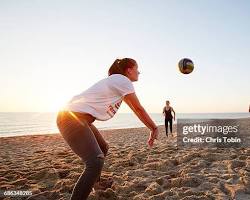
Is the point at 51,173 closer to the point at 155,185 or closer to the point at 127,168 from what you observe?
the point at 127,168

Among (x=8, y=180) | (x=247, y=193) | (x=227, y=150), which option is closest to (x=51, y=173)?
(x=8, y=180)

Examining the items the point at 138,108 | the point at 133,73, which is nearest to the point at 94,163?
the point at 138,108

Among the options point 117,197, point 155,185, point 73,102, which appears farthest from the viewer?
point 155,185

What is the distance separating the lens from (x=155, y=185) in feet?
14.6

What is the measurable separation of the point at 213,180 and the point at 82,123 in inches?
111

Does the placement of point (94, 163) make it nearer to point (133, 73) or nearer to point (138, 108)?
point (138, 108)

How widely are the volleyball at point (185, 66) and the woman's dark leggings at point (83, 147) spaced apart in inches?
197

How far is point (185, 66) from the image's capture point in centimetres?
754

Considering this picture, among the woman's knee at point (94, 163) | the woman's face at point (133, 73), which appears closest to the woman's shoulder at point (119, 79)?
the woman's face at point (133, 73)

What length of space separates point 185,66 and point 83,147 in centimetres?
529

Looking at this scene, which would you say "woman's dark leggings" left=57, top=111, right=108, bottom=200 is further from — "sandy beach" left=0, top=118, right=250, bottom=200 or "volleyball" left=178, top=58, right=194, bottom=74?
"volleyball" left=178, top=58, right=194, bottom=74

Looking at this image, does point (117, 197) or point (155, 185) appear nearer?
point (117, 197)

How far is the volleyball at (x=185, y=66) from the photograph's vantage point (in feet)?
24.7

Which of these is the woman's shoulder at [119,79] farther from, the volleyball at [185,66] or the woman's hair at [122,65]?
the volleyball at [185,66]
